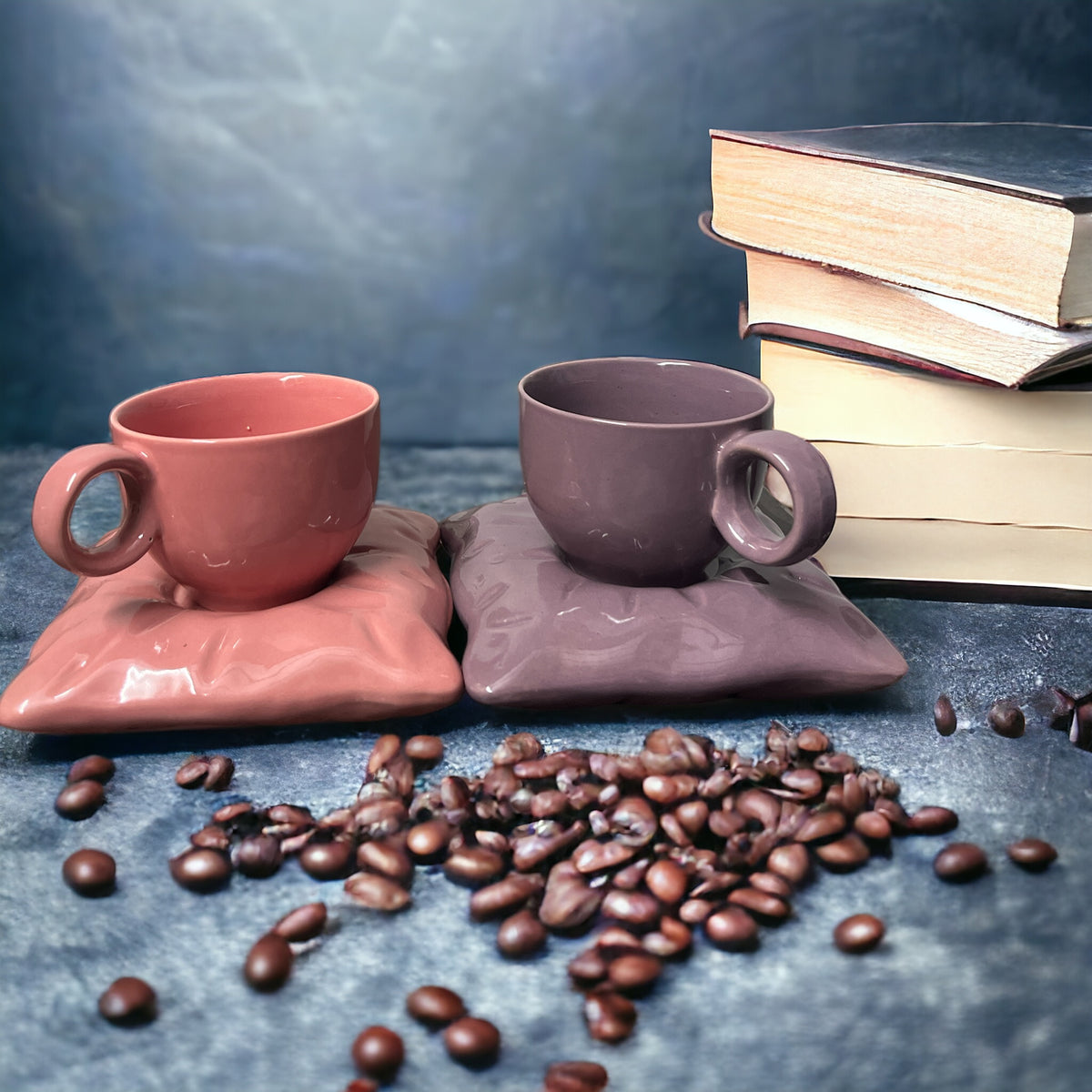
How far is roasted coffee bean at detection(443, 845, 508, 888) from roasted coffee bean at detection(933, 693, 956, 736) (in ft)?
1.19

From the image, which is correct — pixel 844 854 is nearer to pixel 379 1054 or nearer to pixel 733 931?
pixel 733 931

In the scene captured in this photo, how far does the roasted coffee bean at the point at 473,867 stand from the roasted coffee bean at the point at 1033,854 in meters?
0.32

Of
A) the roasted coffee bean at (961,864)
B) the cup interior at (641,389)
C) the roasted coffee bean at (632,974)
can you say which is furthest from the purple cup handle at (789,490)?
the roasted coffee bean at (632,974)

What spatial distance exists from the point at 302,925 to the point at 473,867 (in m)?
0.11

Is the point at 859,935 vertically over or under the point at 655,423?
under

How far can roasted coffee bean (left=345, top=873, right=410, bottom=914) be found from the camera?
2.17ft

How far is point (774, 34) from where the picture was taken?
4.64ft

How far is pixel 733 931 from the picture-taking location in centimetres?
63

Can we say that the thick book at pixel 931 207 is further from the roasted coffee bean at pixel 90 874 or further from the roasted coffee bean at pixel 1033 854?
the roasted coffee bean at pixel 90 874

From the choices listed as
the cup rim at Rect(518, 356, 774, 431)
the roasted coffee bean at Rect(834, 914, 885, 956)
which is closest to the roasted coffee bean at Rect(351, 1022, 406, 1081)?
the roasted coffee bean at Rect(834, 914, 885, 956)

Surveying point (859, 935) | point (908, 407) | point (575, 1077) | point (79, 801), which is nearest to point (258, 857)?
point (79, 801)

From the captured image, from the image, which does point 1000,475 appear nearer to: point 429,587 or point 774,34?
point 429,587

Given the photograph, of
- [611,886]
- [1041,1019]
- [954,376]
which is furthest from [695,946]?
[954,376]

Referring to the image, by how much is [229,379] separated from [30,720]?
331 mm
